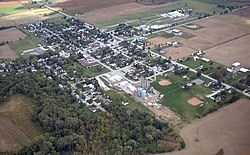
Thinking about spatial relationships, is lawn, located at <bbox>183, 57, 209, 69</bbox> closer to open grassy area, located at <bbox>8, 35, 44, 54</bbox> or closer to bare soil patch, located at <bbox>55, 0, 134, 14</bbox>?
open grassy area, located at <bbox>8, 35, 44, 54</bbox>

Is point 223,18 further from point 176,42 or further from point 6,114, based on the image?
point 6,114

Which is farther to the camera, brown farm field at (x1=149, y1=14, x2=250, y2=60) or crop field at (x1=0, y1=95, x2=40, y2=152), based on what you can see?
brown farm field at (x1=149, y1=14, x2=250, y2=60)

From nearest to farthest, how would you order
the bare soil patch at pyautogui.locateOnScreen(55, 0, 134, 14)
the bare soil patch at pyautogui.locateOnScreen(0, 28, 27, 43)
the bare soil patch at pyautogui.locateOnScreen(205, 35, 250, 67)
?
the bare soil patch at pyautogui.locateOnScreen(205, 35, 250, 67) → the bare soil patch at pyautogui.locateOnScreen(0, 28, 27, 43) → the bare soil patch at pyautogui.locateOnScreen(55, 0, 134, 14)

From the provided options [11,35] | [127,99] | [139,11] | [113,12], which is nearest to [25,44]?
[11,35]

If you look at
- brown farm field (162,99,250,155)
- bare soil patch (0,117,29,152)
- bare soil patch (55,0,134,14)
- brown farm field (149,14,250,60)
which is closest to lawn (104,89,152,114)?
brown farm field (162,99,250,155)

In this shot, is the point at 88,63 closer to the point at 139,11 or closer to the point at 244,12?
the point at 139,11

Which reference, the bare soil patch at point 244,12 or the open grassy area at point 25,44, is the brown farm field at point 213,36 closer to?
the bare soil patch at point 244,12

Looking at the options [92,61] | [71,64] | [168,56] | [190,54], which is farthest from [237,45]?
[71,64]
